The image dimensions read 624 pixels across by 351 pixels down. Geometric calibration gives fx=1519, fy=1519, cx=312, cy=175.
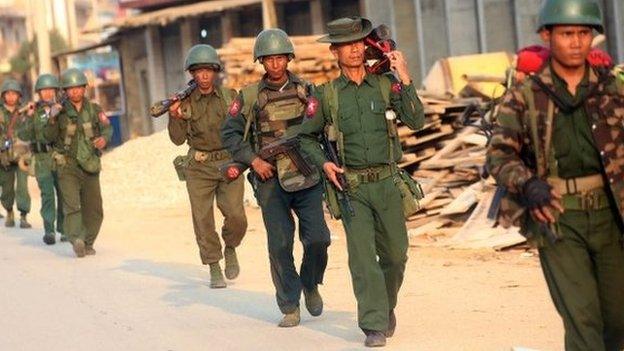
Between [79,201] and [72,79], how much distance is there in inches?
51.4

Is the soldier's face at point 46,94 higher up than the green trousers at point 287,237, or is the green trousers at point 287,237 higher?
the soldier's face at point 46,94

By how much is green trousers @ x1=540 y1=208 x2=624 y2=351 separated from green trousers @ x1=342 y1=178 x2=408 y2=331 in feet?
8.07

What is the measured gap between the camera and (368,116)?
901cm

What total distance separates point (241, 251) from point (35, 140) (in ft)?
12.2

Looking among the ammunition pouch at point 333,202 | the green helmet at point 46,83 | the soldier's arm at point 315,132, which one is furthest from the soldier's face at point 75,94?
the ammunition pouch at point 333,202

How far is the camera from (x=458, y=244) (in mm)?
14664

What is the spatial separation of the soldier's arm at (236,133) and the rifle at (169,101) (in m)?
1.76

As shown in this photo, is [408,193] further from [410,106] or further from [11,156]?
[11,156]

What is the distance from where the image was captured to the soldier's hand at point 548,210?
641 cm

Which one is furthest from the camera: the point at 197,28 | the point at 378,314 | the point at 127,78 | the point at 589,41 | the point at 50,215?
the point at 127,78

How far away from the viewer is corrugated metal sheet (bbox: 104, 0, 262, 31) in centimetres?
3209

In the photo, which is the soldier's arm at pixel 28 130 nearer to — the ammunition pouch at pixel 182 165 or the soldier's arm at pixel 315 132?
the ammunition pouch at pixel 182 165

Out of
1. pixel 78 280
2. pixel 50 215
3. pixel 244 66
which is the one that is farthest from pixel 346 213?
pixel 244 66

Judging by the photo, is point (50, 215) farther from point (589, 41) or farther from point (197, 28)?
point (197, 28)
